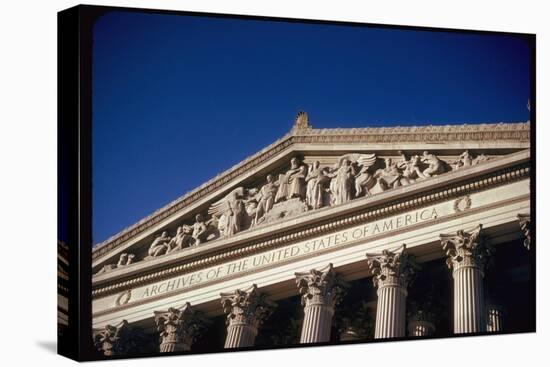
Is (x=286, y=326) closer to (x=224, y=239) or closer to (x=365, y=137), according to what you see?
(x=224, y=239)

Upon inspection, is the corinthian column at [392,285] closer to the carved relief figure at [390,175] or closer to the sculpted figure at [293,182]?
the carved relief figure at [390,175]

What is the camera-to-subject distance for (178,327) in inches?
837

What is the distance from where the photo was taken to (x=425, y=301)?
878 inches

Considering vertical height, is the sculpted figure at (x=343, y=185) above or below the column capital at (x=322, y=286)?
above

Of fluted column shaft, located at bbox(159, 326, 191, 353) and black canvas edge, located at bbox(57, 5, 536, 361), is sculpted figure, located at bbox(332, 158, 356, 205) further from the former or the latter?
black canvas edge, located at bbox(57, 5, 536, 361)

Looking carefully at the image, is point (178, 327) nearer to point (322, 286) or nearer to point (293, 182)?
point (322, 286)

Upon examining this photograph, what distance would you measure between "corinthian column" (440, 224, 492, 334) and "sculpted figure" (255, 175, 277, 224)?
241cm

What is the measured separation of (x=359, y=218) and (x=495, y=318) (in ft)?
7.74

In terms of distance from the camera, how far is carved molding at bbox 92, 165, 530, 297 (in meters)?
21.7

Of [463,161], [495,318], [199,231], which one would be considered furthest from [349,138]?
[495,318]

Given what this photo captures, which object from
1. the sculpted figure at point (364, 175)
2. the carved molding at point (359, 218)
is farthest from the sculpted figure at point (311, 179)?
the sculpted figure at point (364, 175)

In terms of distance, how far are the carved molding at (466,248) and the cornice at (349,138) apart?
1318mm

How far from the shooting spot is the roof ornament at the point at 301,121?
848 inches

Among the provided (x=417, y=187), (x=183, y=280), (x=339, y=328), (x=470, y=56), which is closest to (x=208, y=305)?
(x=183, y=280)
